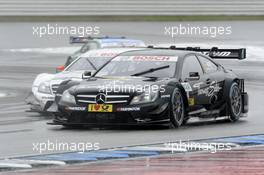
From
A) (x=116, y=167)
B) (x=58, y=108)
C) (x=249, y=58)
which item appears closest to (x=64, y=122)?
(x=58, y=108)

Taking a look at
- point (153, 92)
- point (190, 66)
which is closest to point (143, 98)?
point (153, 92)

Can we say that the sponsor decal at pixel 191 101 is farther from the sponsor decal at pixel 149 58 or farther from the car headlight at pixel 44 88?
the car headlight at pixel 44 88

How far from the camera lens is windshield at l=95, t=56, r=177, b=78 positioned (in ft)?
44.2

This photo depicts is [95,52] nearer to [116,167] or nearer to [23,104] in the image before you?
[23,104]

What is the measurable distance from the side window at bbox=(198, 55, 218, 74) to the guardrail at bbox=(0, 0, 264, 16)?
33815 mm

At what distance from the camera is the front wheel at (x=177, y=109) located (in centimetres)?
1268

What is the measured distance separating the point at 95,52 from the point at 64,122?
4.22 metres


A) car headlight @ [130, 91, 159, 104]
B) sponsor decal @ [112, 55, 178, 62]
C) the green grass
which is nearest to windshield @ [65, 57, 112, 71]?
sponsor decal @ [112, 55, 178, 62]

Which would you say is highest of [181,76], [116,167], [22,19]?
[22,19]

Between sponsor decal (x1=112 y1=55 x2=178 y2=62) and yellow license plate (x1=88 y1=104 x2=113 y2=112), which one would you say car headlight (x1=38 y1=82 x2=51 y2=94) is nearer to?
sponsor decal (x1=112 y1=55 x2=178 y2=62)

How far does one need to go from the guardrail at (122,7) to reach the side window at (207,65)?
111 ft

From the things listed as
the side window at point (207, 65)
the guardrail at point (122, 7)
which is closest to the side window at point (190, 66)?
the side window at point (207, 65)

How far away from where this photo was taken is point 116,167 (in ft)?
30.1

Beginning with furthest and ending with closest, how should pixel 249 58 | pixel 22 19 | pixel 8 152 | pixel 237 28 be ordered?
1. pixel 22 19
2. pixel 237 28
3. pixel 249 58
4. pixel 8 152
